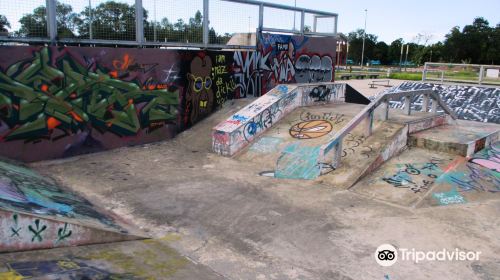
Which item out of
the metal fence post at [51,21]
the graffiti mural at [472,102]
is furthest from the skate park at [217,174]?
the graffiti mural at [472,102]

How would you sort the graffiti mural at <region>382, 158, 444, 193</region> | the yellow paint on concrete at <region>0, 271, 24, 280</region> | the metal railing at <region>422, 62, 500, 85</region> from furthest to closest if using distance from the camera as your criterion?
1. the metal railing at <region>422, 62, 500, 85</region>
2. the graffiti mural at <region>382, 158, 444, 193</region>
3. the yellow paint on concrete at <region>0, 271, 24, 280</region>

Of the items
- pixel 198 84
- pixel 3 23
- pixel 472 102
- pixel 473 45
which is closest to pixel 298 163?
pixel 198 84

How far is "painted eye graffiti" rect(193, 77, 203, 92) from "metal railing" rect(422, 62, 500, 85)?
13.2 m

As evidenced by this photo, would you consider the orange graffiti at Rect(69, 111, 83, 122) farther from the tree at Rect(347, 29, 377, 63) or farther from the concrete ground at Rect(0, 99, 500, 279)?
the tree at Rect(347, 29, 377, 63)

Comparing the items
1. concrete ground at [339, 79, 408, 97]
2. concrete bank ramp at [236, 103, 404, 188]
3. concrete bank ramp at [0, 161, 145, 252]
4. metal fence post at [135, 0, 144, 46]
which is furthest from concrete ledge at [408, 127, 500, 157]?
concrete ground at [339, 79, 408, 97]

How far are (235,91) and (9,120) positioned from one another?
7.57 metres

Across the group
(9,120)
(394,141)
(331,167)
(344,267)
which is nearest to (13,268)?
(344,267)

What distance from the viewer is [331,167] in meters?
9.23

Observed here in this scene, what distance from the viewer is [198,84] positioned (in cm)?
1320

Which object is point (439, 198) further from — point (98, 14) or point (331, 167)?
point (98, 14)

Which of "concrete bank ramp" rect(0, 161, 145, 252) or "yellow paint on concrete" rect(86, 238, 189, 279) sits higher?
"concrete bank ramp" rect(0, 161, 145, 252)

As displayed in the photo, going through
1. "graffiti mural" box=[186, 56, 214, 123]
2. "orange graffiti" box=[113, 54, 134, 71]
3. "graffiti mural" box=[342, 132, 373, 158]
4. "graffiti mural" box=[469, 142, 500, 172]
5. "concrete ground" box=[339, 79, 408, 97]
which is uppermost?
"orange graffiti" box=[113, 54, 134, 71]

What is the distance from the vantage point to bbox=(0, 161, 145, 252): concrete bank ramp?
4680mm

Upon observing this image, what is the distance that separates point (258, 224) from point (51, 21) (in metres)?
7.28
